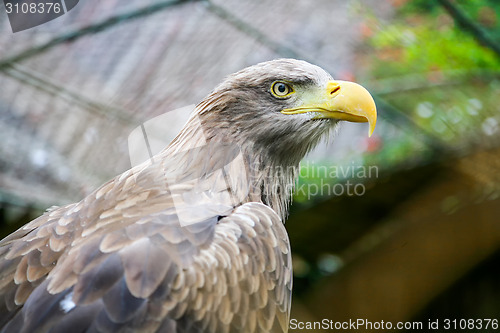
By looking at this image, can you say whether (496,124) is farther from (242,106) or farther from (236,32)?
(242,106)

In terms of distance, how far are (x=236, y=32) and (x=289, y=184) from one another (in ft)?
3.72

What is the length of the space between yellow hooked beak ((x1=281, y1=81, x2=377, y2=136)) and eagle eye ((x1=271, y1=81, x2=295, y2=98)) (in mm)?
54

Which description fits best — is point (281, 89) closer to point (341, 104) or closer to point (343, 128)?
point (341, 104)

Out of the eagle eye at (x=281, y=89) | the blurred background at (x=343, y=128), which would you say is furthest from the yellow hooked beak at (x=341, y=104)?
the blurred background at (x=343, y=128)

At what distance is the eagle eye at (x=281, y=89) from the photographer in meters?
2.27

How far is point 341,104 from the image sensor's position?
221 cm

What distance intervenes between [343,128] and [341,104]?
151cm

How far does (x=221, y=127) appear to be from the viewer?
2.31 m

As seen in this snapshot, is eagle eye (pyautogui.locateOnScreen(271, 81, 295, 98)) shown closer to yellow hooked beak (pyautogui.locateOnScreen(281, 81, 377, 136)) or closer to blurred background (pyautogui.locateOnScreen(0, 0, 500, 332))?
yellow hooked beak (pyautogui.locateOnScreen(281, 81, 377, 136))

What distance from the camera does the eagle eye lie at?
2266 millimetres

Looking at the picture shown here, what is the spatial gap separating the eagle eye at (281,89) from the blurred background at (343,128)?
2.42ft

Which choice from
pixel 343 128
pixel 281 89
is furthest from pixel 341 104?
pixel 343 128

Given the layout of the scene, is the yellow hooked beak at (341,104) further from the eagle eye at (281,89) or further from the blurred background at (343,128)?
the blurred background at (343,128)

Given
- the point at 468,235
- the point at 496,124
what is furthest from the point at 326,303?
the point at 496,124
